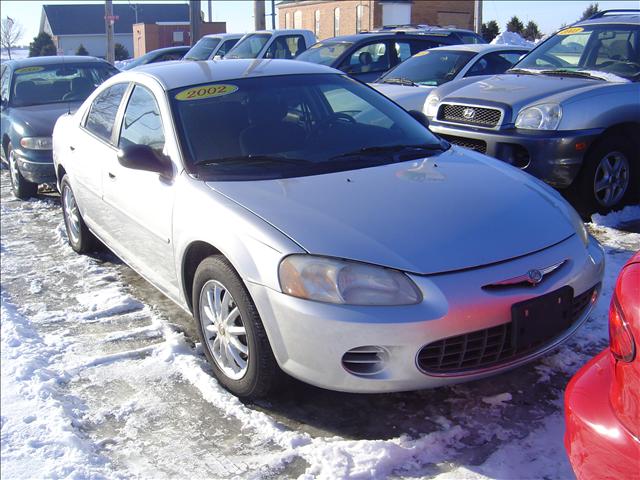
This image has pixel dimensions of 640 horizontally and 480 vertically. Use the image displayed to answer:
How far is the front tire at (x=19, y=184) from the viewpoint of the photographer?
315 inches

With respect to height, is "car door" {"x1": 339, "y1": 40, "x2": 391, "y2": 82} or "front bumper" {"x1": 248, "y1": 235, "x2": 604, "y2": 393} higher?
"car door" {"x1": 339, "y1": 40, "x2": 391, "y2": 82}

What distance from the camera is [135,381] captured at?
363 cm

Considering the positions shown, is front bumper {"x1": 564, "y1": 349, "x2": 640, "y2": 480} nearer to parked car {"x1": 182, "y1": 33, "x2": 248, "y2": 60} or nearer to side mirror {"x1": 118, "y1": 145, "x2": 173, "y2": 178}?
side mirror {"x1": 118, "y1": 145, "x2": 173, "y2": 178}

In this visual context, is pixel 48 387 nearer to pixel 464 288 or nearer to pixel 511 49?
pixel 464 288

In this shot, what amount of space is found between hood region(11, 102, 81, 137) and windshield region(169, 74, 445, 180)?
4.01m

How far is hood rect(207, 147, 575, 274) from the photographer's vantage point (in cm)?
302

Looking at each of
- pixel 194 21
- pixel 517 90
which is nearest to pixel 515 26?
pixel 194 21

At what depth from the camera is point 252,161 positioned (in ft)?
12.6

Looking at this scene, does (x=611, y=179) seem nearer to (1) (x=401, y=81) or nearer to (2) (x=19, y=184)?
(1) (x=401, y=81)

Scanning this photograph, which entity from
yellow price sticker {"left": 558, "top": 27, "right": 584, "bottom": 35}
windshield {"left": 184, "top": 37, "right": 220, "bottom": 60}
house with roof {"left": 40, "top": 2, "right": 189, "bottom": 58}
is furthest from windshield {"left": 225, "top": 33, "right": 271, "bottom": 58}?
house with roof {"left": 40, "top": 2, "right": 189, "bottom": 58}

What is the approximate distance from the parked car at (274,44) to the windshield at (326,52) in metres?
2.65

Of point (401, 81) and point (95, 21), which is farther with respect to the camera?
point (95, 21)

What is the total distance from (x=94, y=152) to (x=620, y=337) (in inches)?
156

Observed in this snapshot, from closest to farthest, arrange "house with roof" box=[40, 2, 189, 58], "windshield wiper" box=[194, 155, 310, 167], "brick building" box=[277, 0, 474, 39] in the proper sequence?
"windshield wiper" box=[194, 155, 310, 167] < "brick building" box=[277, 0, 474, 39] < "house with roof" box=[40, 2, 189, 58]
